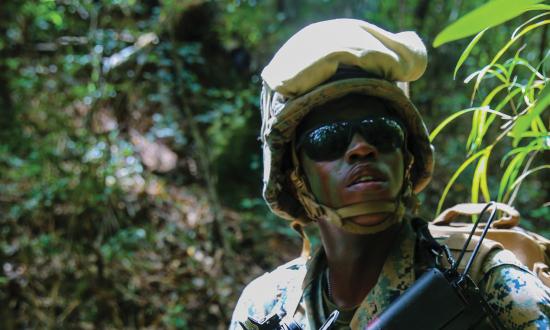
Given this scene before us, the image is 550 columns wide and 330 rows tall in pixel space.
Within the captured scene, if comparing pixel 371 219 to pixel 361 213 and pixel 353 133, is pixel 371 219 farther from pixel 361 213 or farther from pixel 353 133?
pixel 353 133

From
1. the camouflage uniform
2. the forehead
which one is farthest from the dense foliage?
the forehead

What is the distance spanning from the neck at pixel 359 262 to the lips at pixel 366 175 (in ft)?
0.71

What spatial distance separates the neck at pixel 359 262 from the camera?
179 cm

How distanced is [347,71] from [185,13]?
5.11 m

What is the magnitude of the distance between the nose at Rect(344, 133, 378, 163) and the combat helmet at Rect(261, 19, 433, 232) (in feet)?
0.46

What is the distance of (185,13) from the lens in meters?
6.52

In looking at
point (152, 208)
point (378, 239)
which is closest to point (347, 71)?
point (378, 239)

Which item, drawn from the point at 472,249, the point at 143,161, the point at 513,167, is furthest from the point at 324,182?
the point at 143,161

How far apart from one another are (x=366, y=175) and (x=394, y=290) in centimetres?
33

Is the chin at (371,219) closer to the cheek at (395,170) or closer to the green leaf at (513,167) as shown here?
the cheek at (395,170)

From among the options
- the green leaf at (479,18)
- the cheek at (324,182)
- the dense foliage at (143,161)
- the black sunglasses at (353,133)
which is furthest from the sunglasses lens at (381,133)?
the dense foliage at (143,161)

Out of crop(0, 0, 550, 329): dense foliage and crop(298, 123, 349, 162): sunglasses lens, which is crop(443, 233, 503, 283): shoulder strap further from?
crop(0, 0, 550, 329): dense foliage

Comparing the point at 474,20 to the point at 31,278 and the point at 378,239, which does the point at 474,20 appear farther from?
the point at 31,278

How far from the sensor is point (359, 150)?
1.66 m
